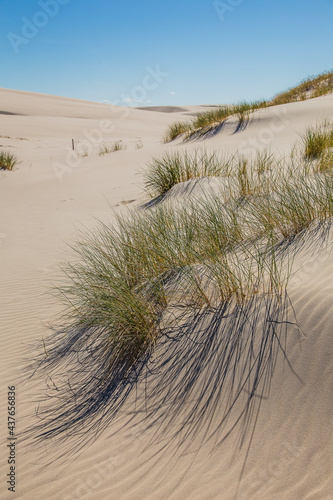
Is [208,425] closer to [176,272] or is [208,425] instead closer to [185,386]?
[185,386]

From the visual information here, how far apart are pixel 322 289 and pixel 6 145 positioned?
17429 millimetres

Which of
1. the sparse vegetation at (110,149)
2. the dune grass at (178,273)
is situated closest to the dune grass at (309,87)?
the sparse vegetation at (110,149)

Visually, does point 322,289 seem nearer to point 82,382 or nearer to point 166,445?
point 166,445

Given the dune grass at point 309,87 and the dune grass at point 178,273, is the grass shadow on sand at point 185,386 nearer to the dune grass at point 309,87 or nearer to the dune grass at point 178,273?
the dune grass at point 178,273

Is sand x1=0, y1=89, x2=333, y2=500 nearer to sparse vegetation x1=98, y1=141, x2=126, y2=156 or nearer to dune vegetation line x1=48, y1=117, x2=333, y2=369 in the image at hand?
dune vegetation line x1=48, y1=117, x2=333, y2=369

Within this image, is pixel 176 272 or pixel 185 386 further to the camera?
pixel 176 272

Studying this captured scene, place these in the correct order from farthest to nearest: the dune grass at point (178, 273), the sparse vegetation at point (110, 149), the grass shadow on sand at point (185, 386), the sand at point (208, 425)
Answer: the sparse vegetation at point (110, 149)
the dune grass at point (178, 273)
the grass shadow on sand at point (185, 386)
the sand at point (208, 425)

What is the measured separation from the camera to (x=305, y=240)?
9.82ft

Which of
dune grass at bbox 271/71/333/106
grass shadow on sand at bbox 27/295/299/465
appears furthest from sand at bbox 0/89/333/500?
dune grass at bbox 271/71/333/106

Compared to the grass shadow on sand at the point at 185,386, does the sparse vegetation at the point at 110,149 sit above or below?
above

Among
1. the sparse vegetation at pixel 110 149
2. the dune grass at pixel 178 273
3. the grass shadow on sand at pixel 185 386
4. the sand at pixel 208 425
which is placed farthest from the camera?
the sparse vegetation at pixel 110 149

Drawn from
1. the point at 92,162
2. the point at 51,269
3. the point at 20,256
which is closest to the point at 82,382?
the point at 51,269

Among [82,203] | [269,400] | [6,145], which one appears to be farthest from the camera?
[6,145]

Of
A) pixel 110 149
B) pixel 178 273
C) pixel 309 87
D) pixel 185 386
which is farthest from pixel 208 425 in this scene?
pixel 309 87
